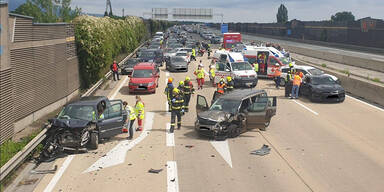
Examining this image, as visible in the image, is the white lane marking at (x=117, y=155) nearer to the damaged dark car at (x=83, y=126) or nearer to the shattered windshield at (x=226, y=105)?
the damaged dark car at (x=83, y=126)

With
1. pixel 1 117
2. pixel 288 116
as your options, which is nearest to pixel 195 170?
pixel 1 117

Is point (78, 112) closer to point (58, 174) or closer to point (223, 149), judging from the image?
point (58, 174)

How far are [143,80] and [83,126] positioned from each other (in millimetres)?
12517

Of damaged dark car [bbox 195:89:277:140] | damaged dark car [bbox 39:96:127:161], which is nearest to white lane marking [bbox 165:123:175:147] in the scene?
damaged dark car [bbox 195:89:277:140]

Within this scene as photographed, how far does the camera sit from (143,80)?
2598 cm

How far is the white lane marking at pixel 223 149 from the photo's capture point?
12906 mm

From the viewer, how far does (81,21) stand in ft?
87.5

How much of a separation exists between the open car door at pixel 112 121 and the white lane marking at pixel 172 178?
10.2 feet

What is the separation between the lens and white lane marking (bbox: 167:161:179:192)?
10.5m

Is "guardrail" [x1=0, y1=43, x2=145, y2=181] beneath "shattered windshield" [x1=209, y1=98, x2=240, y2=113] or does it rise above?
beneath

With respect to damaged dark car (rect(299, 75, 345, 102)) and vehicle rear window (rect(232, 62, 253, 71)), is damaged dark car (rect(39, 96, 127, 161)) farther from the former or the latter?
vehicle rear window (rect(232, 62, 253, 71))

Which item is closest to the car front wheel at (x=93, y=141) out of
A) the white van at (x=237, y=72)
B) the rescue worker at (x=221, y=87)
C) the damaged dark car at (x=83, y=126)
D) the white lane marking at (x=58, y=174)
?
the damaged dark car at (x=83, y=126)

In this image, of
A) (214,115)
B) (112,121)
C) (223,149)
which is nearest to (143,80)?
(112,121)

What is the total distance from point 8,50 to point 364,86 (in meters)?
19.2
